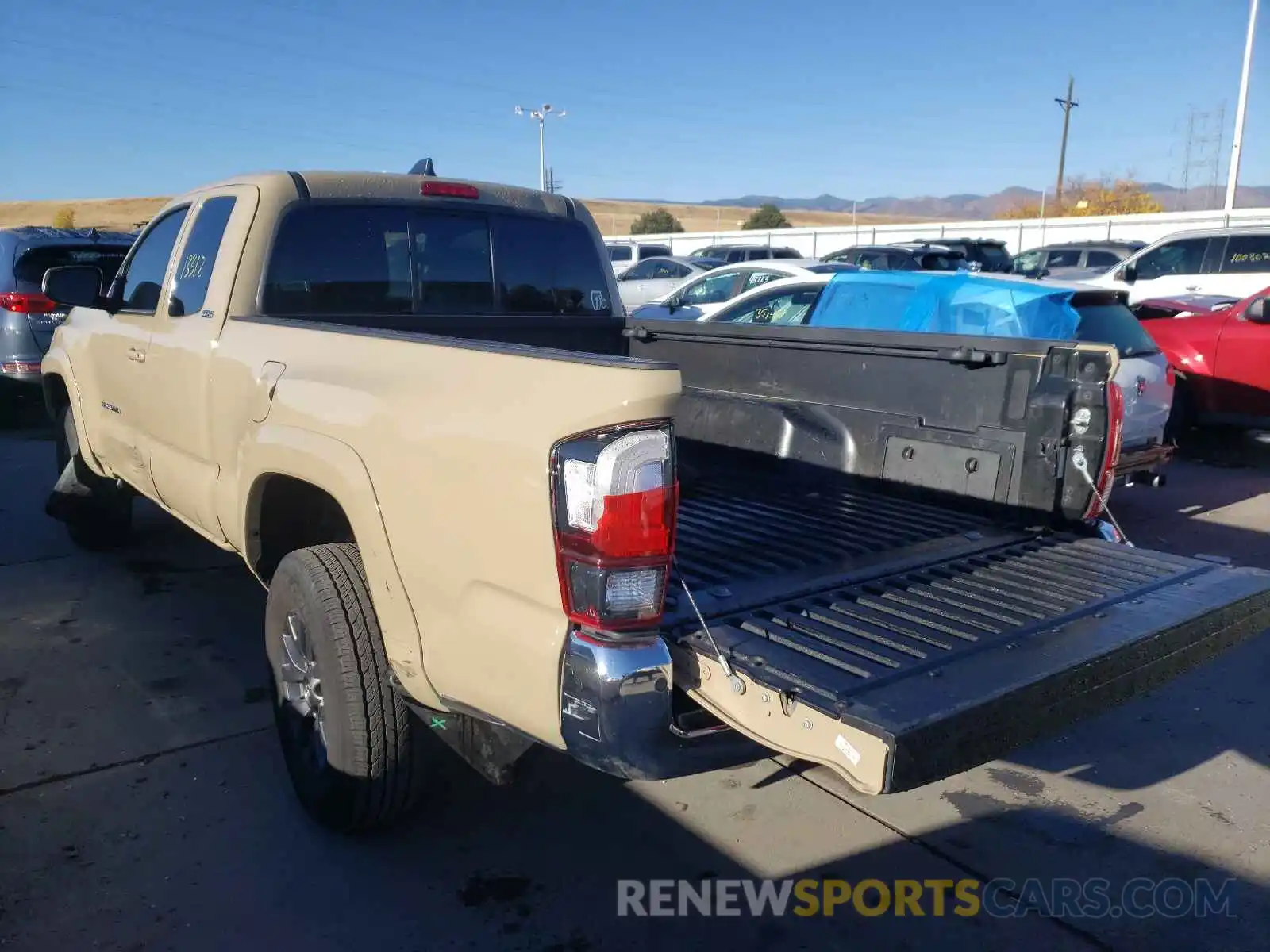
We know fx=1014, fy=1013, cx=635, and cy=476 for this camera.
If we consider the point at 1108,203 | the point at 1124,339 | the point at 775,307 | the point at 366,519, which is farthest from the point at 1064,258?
the point at 1108,203

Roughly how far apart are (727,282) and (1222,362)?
6.28 meters

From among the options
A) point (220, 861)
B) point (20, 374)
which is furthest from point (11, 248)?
point (220, 861)

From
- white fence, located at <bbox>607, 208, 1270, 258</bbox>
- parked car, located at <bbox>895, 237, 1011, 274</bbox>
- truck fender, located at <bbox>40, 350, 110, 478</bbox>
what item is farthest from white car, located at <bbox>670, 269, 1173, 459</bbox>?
white fence, located at <bbox>607, 208, 1270, 258</bbox>

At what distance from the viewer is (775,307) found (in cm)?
966

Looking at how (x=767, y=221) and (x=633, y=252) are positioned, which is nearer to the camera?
(x=633, y=252)

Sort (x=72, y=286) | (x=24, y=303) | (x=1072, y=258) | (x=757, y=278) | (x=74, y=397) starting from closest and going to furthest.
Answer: (x=72, y=286) < (x=74, y=397) < (x=24, y=303) < (x=757, y=278) < (x=1072, y=258)

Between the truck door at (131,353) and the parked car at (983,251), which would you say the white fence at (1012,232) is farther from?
the truck door at (131,353)

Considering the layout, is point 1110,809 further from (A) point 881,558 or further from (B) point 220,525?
(B) point 220,525

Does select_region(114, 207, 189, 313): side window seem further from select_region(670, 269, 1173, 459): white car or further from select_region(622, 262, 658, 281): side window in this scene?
select_region(622, 262, 658, 281): side window

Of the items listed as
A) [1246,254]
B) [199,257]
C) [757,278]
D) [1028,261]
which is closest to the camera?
[199,257]

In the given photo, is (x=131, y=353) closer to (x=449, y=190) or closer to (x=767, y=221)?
(x=449, y=190)

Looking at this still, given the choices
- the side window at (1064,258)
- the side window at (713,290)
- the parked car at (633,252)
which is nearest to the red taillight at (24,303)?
the side window at (713,290)

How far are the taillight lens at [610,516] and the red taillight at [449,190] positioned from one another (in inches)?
96.1

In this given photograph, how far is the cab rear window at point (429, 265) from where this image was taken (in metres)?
3.89
